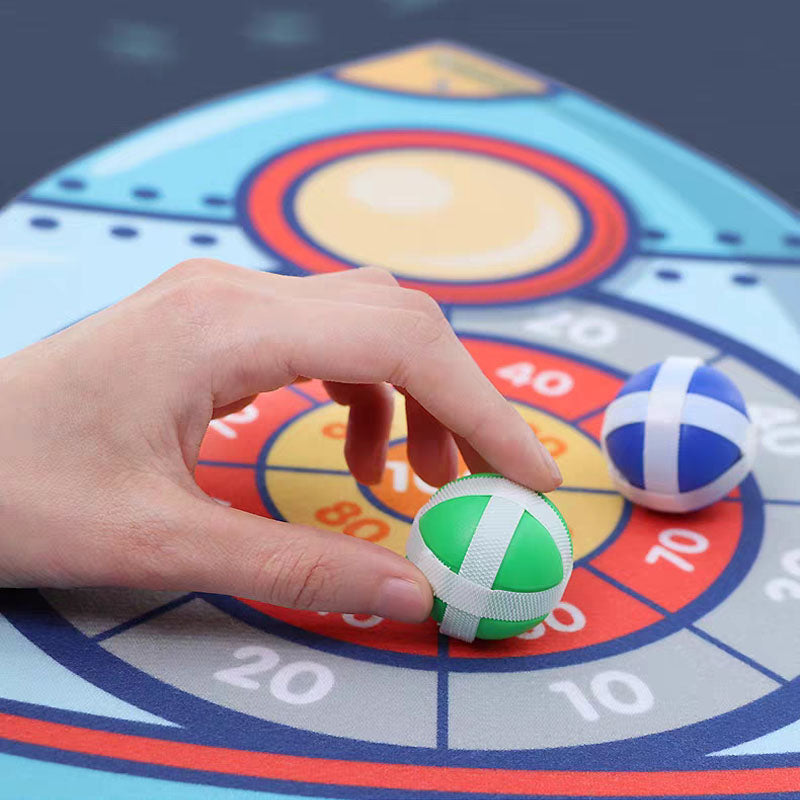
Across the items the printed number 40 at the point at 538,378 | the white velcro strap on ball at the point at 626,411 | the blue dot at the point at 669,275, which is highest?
the blue dot at the point at 669,275

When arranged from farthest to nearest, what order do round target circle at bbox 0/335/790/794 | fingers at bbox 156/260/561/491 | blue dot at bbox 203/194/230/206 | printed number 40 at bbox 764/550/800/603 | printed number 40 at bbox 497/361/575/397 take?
blue dot at bbox 203/194/230/206
printed number 40 at bbox 497/361/575/397
printed number 40 at bbox 764/550/800/603
fingers at bbox 156/260/561/491
round target circle at bbox 0/335/790/794

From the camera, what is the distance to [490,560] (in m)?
1.08

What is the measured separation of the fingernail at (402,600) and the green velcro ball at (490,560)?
2 cm

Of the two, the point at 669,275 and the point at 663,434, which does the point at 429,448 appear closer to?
the point at 663,434

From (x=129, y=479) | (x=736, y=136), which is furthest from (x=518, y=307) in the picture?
(x=736, y=136)

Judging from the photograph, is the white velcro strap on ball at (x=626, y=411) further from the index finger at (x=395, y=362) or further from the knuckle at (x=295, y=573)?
the knuckle at (x=295, y=573)

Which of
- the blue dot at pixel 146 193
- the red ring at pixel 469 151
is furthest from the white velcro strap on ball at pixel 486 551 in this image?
the blue dot at pixel 146 193

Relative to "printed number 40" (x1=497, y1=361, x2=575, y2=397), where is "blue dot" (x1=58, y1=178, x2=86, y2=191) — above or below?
above

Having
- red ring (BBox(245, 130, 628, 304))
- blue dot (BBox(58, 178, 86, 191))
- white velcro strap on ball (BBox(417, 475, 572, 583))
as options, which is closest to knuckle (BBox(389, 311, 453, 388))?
white velcro strap on ball (BBox(417, 475, 572, 583))

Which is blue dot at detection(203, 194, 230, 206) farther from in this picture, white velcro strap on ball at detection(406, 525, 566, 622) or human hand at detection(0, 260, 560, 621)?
white velcro strap on ball at detection(406, 525, 566, 622)

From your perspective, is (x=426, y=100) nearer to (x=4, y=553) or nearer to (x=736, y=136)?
(x=736, y=136)

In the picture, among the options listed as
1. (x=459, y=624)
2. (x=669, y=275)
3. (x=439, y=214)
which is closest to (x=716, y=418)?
(x=459, y=624)

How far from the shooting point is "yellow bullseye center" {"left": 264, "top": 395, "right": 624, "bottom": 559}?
1.30m

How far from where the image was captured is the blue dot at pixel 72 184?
6.96ft
